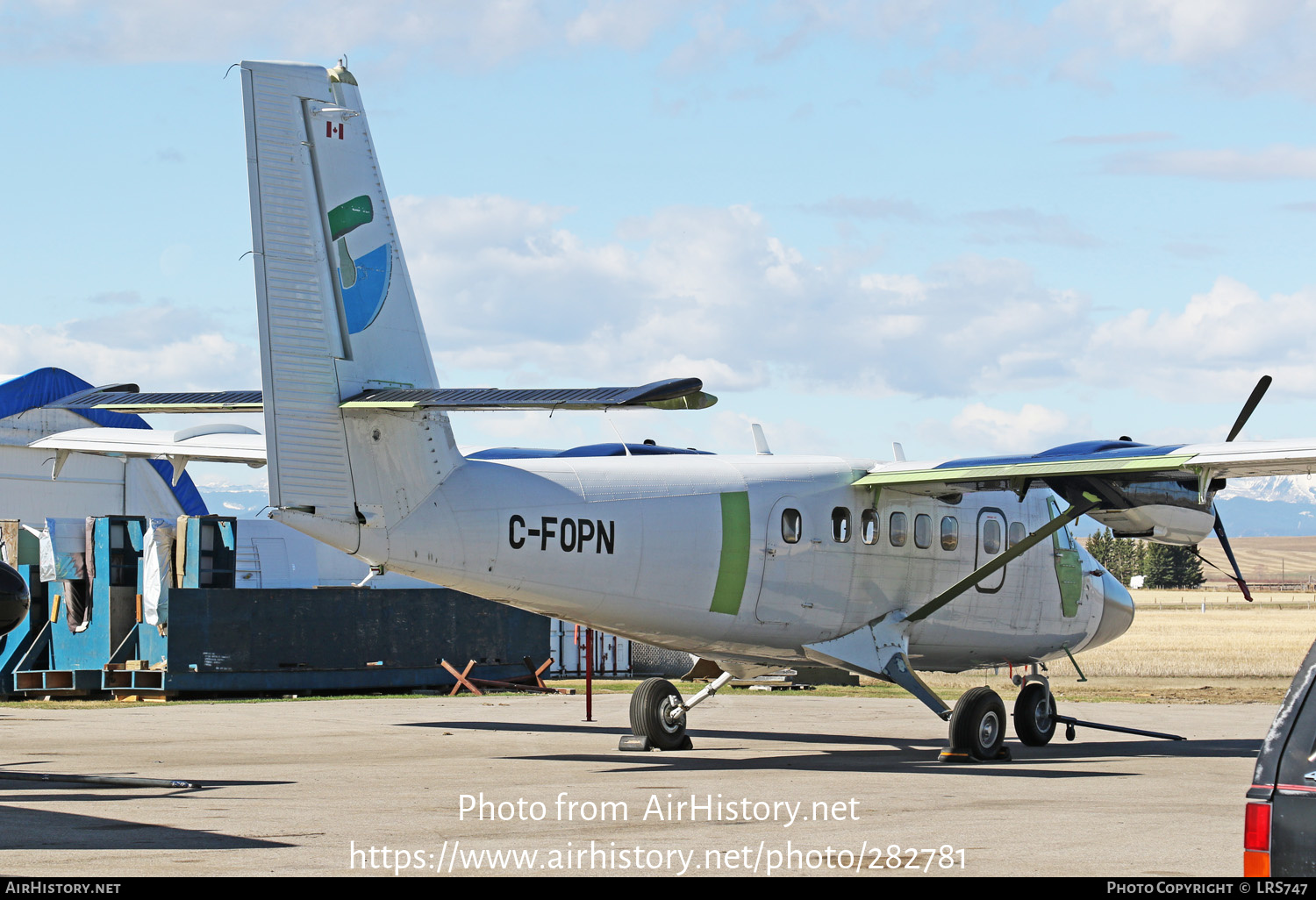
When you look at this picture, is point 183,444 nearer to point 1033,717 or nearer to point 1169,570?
point 1033,717

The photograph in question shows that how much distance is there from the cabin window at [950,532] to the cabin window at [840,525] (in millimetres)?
1948

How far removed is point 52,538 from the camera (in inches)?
1173

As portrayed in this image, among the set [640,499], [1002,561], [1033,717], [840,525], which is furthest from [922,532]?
[640,499]

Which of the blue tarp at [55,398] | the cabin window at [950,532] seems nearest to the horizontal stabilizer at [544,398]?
the cabin window at [950,532]

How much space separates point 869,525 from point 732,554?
8.53 ft

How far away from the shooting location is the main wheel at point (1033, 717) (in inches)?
829

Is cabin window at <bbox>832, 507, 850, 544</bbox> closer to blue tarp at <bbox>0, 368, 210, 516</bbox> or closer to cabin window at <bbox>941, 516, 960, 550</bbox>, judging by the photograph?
cabin window at <bbox>941, 516, 960, 550</bbox>

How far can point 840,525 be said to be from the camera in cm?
1927

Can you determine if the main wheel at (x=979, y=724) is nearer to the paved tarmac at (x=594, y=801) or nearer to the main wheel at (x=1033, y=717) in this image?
the paved tarmac at (x=594, y=801)

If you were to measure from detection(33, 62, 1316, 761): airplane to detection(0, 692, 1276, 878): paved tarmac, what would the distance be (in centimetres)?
171

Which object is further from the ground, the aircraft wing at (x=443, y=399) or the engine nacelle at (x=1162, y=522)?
the aircraft wing at (x=443, y=399)

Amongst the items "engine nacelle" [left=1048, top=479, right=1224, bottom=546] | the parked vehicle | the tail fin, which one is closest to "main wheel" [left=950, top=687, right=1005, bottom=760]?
"engine nacelle" [left=1048, top=479, right=1224, bottom=546]
